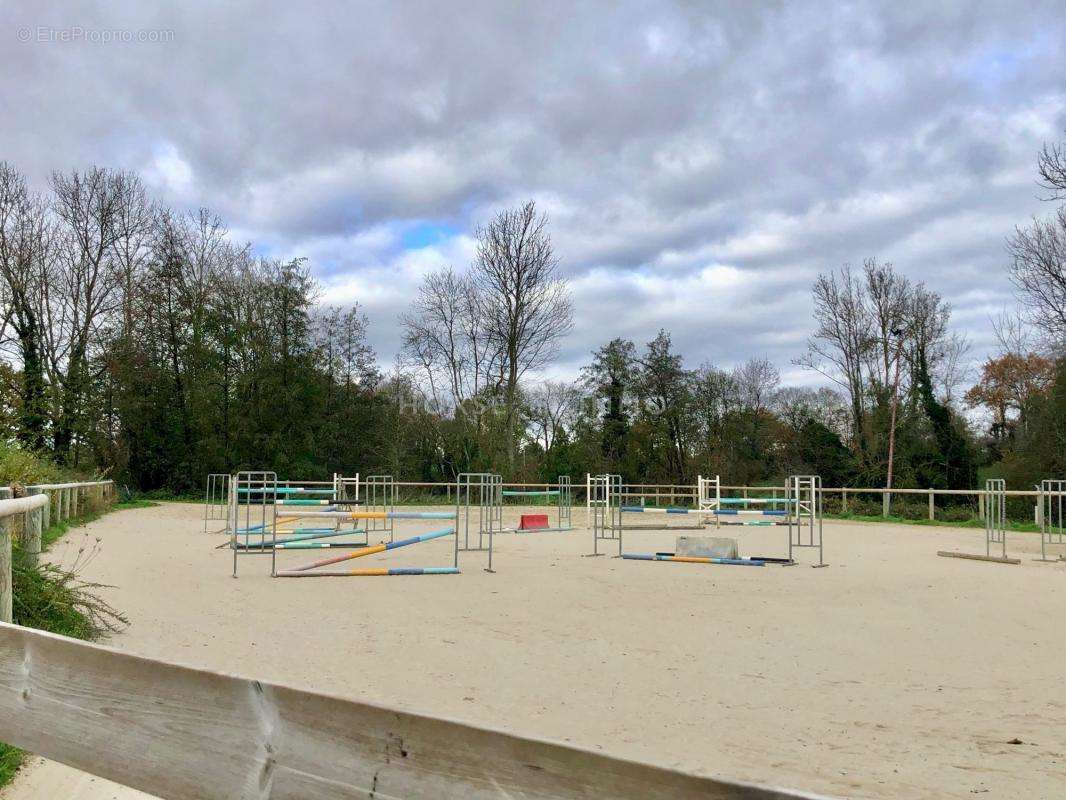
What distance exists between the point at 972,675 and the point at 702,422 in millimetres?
32050

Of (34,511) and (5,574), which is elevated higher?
(5,574)

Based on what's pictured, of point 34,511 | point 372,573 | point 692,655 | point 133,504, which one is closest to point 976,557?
point 692,655

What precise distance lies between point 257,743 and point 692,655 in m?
5.23

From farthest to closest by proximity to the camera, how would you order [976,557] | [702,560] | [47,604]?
1. [976,557]
2. [702,560]
3. [47,604]

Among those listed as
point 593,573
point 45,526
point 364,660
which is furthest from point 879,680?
point 45,526

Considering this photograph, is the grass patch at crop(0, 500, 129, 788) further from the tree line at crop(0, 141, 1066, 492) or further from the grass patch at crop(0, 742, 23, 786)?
the tree line at crop(0, 141, 1066, 492)

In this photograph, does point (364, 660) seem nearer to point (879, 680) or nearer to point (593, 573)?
point (879, 680)

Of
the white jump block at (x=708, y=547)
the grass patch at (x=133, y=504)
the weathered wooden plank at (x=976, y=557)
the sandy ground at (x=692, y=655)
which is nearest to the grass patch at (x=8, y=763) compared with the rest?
the sandy ground at (x=692, y=655)

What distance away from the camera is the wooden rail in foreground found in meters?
1.26

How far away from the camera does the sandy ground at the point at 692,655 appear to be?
4.06 metres

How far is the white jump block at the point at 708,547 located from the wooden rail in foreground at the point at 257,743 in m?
12.0

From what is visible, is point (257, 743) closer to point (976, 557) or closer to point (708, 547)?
point (708, 547)

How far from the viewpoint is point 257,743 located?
161 centimetres

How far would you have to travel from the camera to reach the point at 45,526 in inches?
527
